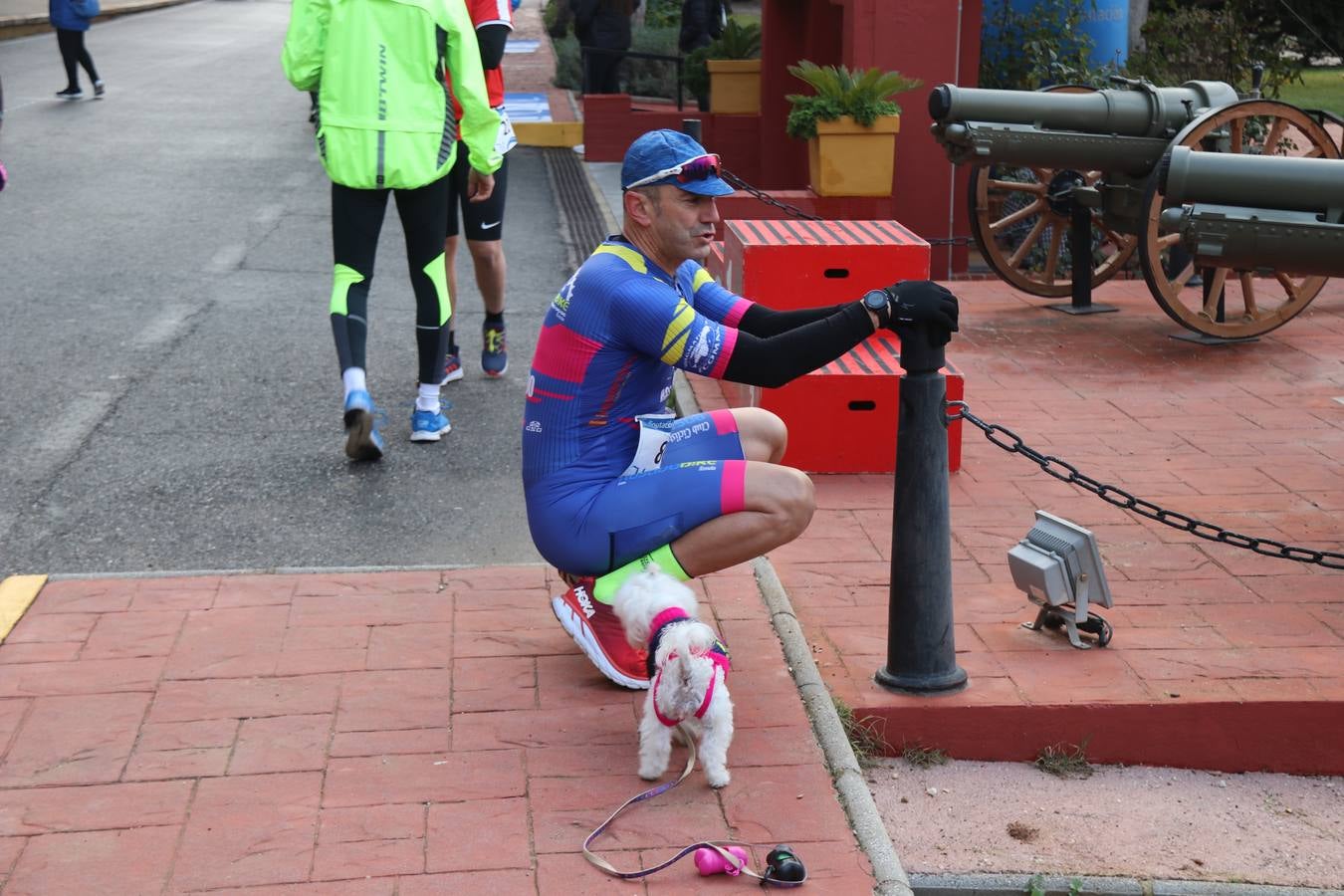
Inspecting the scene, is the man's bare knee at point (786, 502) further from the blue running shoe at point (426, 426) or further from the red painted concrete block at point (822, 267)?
the blue running shoe at point (426, 426)

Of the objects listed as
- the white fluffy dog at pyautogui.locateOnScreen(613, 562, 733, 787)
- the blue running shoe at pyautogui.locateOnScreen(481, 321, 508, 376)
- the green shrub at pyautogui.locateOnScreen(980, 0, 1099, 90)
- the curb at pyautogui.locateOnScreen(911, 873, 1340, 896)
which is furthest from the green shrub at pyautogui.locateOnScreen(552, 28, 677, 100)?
the curb at pyautogui.locateOnScreen(911, 873, 1340, 896)

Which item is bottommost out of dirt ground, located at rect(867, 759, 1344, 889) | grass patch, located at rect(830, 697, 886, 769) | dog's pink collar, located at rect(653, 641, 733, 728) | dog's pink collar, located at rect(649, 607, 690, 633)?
dirt ground, located at rect(867, 759, 1344, 889)

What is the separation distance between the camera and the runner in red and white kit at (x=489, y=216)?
6645 millimetres

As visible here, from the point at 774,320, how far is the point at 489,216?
9.35ft

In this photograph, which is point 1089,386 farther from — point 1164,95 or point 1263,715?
point 1263,715

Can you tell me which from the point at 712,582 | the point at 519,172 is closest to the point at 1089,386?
the point at 712,582

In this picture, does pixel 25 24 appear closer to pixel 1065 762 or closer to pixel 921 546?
pixel 921 546

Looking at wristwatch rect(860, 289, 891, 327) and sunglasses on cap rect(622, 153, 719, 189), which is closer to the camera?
wristwatch rect(860, 289, 891, 327)

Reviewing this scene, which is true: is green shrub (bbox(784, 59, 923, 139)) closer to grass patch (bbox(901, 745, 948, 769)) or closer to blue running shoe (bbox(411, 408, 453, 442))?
blue running shoe (bbox(411, 408, 453, 442))

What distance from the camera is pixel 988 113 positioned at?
7980 mm

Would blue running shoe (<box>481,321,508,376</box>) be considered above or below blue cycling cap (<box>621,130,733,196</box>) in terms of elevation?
below

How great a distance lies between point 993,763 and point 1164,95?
197 inches

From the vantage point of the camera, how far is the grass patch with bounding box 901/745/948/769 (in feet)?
13.6

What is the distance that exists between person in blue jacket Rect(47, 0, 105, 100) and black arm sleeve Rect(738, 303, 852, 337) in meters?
14.9
